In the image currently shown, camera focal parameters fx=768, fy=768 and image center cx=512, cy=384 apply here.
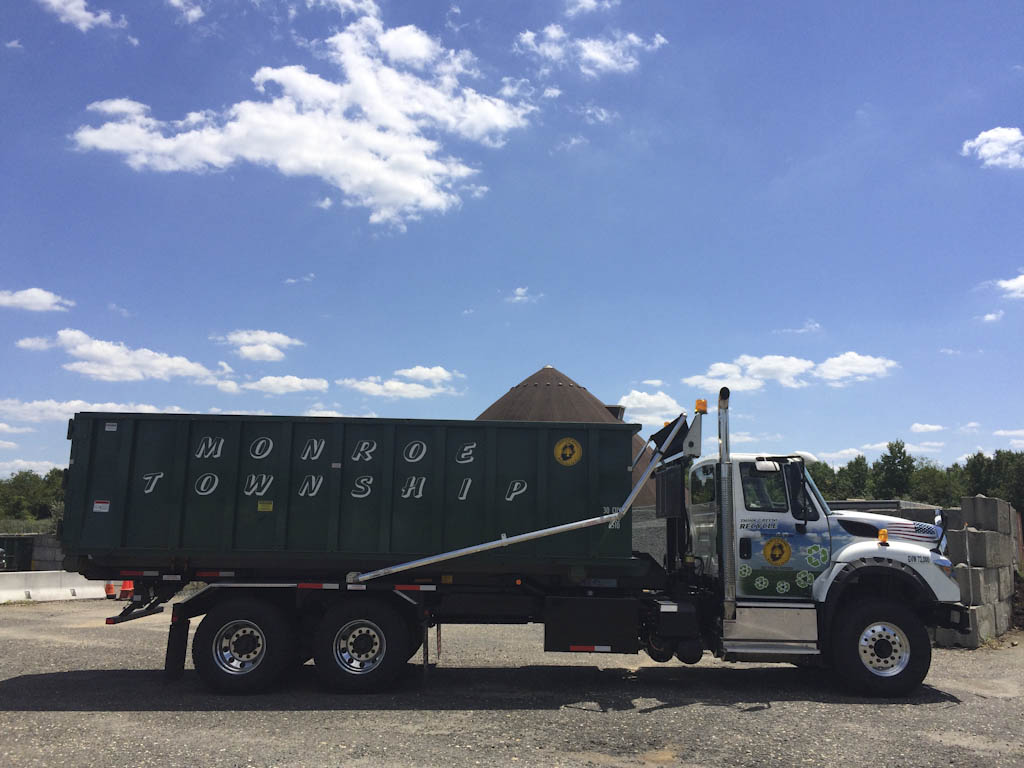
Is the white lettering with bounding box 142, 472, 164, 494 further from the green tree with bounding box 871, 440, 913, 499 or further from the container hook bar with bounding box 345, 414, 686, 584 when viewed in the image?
the green tree with bounding box 871, 440, 913, 499

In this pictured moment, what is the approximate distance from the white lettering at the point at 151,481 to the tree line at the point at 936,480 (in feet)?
200

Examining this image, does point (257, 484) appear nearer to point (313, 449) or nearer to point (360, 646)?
point (313, 449)

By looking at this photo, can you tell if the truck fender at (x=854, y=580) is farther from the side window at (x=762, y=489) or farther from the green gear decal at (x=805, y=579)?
the side window at (x=762, y=489)

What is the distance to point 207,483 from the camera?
920 cm

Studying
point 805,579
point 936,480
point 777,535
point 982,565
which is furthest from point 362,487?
point 936,480

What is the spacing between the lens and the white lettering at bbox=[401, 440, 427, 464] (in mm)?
9203

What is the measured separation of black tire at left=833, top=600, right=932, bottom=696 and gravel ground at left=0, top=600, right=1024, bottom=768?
234mm

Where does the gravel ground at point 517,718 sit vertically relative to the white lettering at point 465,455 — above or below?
below

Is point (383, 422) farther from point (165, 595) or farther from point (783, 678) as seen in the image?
point (783, 678)

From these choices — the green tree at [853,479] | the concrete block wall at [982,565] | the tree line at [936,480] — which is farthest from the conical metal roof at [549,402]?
the green tree at [853,479]

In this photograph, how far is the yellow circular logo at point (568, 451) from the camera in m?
9.21

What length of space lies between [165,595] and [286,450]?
2370mm

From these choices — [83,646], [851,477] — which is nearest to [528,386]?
[83,646]

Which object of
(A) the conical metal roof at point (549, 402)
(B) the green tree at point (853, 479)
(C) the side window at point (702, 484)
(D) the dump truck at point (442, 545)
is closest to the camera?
(D) the dump truck at point (442, 545)
